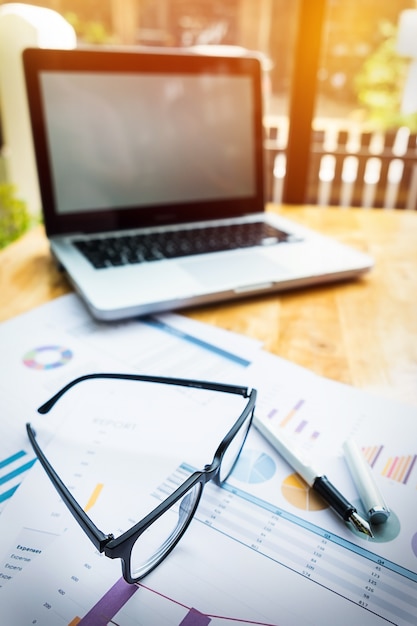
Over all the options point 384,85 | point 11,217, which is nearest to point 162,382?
point 11,217

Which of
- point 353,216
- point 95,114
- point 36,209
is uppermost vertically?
point 95,114

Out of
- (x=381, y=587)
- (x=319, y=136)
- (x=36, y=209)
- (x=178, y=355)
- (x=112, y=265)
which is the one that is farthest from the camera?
(x=319, y=136)

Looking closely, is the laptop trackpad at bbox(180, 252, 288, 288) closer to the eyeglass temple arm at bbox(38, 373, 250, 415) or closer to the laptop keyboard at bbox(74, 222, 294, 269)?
the laptop keyboard at bbox(74, 222, 294, 269)

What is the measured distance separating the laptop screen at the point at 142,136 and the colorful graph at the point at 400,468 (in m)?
0.52

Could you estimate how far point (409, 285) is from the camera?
705 millimetres

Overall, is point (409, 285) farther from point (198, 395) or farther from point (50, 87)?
point (50, 87)

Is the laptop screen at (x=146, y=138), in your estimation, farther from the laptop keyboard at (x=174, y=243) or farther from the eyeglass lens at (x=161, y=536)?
the eyeglass lens at (x=161, y=536)

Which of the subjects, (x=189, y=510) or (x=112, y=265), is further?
(x=112, y=265)

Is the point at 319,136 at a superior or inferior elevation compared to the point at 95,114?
inferior

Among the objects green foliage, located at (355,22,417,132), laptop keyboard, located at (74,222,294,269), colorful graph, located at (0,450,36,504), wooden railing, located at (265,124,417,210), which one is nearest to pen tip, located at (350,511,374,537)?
colorful graph, located at (0,450,36,504)

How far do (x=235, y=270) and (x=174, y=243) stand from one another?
0.38 ft

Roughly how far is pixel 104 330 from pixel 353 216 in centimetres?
70

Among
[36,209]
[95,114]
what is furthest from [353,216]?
[36,209]

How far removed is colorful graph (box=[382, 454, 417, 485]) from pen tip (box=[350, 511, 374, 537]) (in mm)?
59
